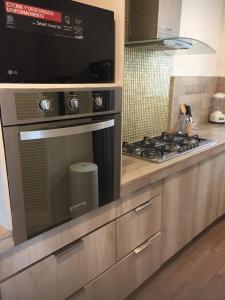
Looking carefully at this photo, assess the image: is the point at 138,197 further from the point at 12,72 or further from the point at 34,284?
the point at 12,72

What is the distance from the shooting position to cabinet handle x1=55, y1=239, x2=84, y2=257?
44.2 inches

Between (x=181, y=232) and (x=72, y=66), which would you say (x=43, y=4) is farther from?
(x=181, y=232)

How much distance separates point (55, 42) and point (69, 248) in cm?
84

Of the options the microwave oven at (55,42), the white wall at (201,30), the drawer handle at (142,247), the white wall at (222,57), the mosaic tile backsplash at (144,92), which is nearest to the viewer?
the microwave oven at (55,42)

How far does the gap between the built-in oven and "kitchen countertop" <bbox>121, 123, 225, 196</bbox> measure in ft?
0.39

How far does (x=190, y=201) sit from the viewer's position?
189 cm

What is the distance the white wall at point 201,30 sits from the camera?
7.70 feet

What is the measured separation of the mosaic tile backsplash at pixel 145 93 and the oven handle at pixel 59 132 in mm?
924

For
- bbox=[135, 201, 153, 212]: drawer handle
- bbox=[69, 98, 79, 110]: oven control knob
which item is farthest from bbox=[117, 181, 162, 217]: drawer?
bbox=[69, 98, 79, 110]: oven control knob

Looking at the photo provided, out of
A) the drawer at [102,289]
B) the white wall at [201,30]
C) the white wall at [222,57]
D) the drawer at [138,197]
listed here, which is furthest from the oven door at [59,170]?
the white wall at [222,57]

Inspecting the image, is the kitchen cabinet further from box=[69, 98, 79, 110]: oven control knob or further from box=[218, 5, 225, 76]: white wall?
box=[218, 5, 225, 76]: white wall

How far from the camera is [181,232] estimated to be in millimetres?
1894

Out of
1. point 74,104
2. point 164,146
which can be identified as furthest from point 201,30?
point 74,104

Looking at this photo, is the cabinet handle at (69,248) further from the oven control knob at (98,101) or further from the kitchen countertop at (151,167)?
the oven control knob at (98,101)
